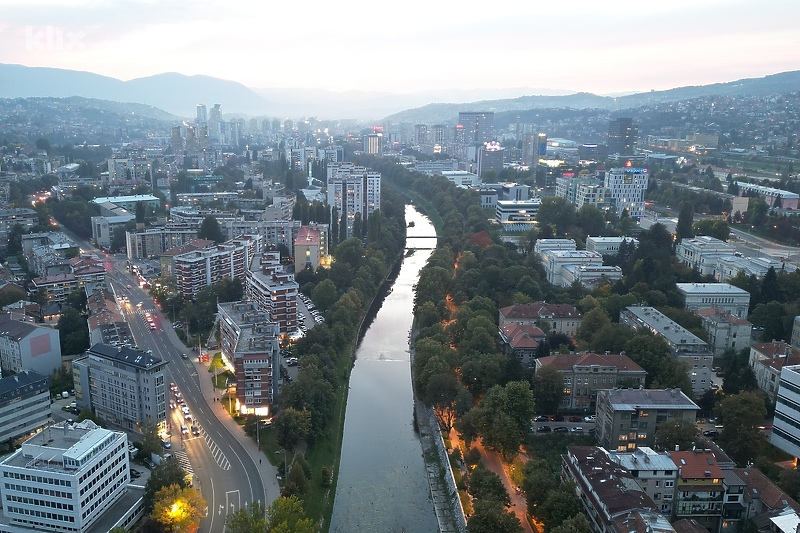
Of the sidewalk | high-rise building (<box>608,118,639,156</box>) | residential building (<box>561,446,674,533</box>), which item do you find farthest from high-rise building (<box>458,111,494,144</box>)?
residential building (<box>561,446,674,533</box>)

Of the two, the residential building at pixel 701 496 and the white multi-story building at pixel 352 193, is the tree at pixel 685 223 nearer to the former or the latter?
the white multi-story building at pixel 352 193

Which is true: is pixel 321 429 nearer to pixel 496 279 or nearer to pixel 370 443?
pixel 370 443

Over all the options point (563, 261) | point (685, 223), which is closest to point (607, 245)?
point (563, 261)

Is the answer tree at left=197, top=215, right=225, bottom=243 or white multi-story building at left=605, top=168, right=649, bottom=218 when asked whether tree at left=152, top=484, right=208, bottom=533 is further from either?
white multi-story building at left=605, top=168, right=649, bottom=218

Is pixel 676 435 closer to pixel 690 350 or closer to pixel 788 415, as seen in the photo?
pixel 788 415

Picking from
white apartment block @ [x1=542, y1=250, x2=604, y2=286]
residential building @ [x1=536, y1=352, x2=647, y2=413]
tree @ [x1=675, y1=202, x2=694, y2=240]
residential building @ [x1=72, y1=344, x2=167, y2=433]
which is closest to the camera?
residential building @ [x1=72, y1=344, x2=167, y2=433]

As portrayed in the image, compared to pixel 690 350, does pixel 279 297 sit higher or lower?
higher
